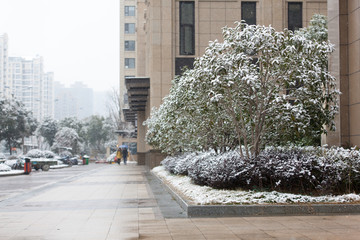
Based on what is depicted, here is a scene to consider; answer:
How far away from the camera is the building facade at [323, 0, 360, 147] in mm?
14805

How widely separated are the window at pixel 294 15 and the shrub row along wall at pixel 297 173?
2348cm

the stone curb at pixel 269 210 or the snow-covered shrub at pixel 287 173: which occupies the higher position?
the snow-covered shrub at pixel 287 173

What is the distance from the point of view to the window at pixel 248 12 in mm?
34812

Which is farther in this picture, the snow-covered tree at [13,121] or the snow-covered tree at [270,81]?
the snow-covered tree at [13,121]

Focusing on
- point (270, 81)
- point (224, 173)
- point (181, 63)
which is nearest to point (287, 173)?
point (224, 173)

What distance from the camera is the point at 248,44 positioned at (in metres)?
13.8

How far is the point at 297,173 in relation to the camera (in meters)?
11.8

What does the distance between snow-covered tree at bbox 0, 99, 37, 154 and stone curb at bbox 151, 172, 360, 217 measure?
169 ft

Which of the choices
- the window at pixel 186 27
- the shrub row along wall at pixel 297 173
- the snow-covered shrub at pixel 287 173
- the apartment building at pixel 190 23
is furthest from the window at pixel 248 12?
the snow-covered shrub at pixel 287 173

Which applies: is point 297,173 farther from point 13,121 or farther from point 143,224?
point 13,121

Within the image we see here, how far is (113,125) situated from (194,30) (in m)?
59.8

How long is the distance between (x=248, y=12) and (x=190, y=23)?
13.9 ft

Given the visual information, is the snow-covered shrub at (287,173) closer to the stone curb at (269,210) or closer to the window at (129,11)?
the stone curb at (269,210)

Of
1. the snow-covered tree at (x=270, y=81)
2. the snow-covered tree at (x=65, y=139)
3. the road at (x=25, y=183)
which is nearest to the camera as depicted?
the snow-covered tree at (x=270, y=81)
